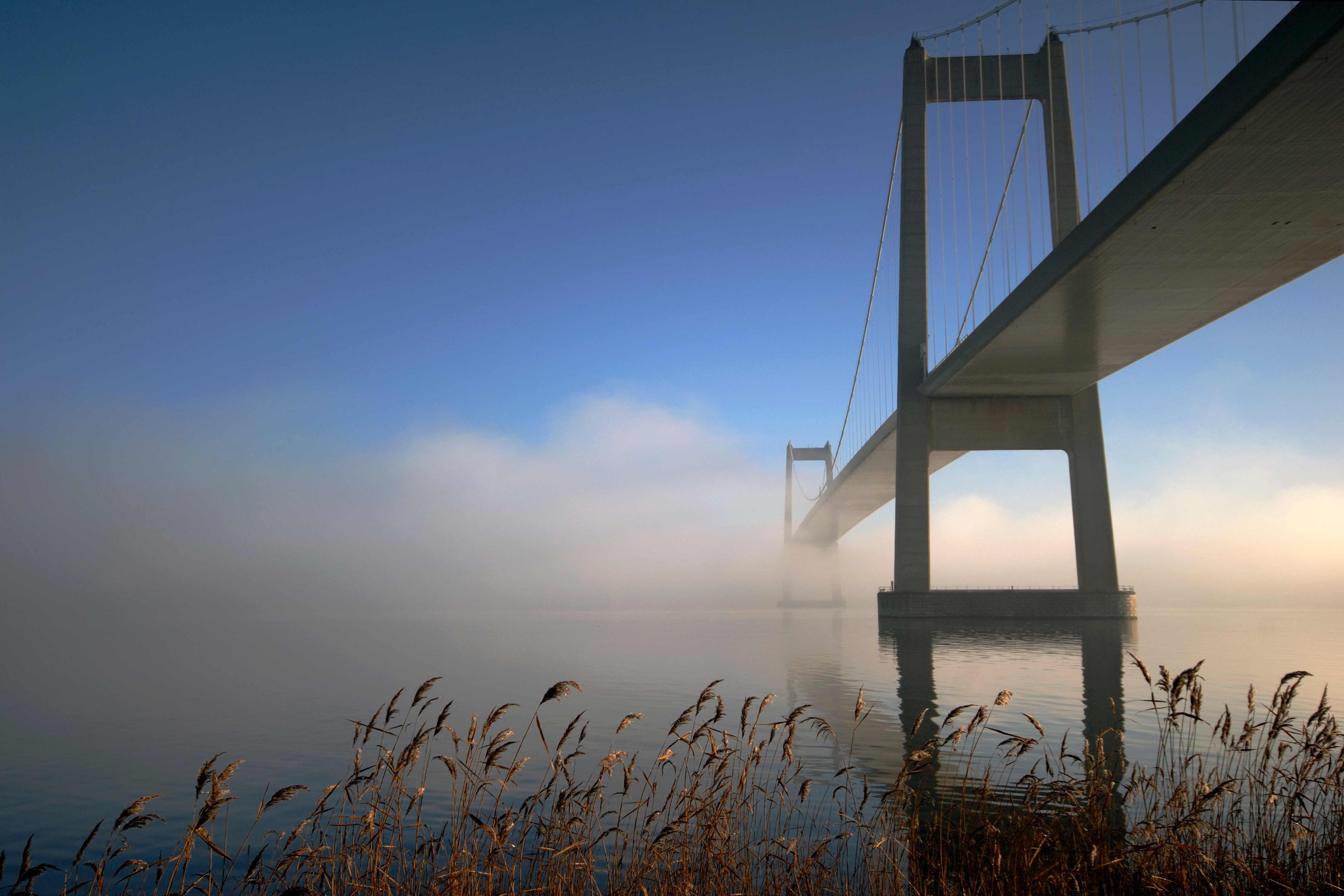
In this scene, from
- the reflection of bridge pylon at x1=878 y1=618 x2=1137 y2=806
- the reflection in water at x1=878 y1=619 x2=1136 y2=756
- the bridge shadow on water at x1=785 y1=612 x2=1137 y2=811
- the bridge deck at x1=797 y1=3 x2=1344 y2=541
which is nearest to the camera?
the bridge shadow on water at x1=785 y1=612 x2=1137 y2=811

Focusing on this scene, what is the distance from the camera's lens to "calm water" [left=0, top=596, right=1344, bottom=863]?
24.1 feet

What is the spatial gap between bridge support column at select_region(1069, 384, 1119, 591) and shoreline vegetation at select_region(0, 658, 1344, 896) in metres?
26.2

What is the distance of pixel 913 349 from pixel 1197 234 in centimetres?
1530

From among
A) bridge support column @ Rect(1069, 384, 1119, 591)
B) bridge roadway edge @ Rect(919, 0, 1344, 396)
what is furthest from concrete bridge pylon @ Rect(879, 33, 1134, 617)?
bridge roadway edge @ Rect(919, 0, 1344, 396)

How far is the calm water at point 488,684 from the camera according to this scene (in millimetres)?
7348

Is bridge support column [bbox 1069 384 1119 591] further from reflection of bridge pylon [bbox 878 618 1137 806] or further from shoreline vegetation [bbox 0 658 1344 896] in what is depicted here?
shoreline vegetation [bbox 0 658 1344 896]

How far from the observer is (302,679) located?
15.8 meters

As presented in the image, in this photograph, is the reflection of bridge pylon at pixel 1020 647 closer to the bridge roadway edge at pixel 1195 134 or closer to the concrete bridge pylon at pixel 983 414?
the concrete bridge pylon at pixel 983 414

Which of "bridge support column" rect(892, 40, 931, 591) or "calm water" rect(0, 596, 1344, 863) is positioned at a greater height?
"bridge support column" rect(892, 40, 931, 591)

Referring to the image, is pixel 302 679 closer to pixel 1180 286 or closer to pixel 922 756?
pixel 922 756

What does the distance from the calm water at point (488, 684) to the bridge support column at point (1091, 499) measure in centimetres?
234

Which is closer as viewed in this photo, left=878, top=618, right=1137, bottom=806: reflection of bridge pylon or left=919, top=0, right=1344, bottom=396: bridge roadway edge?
left=878, top=618, right=1137, bottom=806: reflection of bridge pylon

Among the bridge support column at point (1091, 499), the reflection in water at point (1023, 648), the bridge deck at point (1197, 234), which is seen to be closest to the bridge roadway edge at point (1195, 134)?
the bridge deck at point (1197, 234)

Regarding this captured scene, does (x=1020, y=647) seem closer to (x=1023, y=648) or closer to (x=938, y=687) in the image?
(x=1023, y=648)
